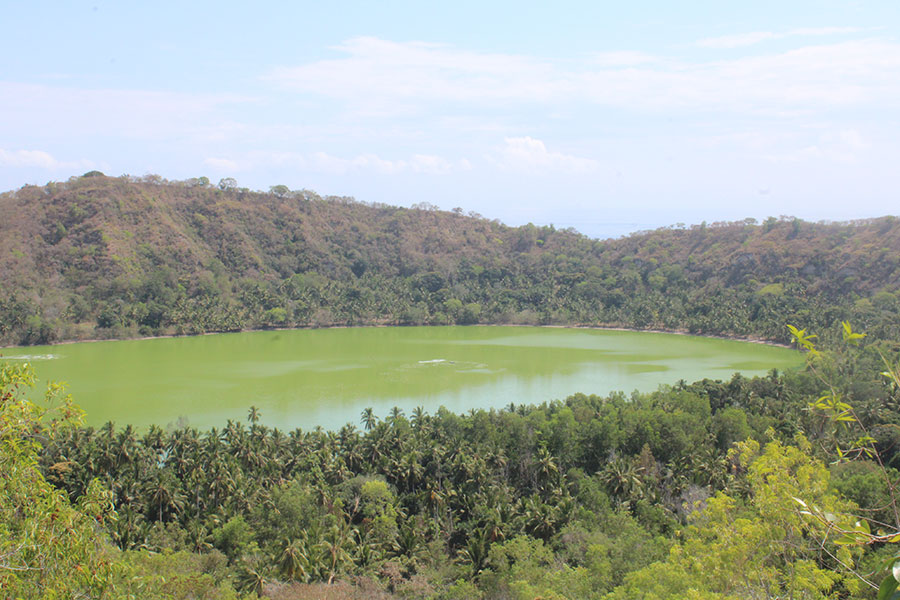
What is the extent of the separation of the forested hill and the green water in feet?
18.0

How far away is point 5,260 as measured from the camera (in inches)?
2785

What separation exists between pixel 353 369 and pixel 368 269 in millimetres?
47632

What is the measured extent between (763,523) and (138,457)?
21.3 meters

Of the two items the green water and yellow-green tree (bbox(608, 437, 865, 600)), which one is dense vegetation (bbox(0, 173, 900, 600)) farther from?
the green water

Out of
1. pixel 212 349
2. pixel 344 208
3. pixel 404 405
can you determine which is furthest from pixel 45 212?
pixel 404 405

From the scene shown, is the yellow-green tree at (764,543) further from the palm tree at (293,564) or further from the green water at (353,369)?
the green water at (353,369)

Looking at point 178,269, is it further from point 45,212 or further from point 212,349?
point 212,349

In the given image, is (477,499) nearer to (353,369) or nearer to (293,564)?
(293,564)

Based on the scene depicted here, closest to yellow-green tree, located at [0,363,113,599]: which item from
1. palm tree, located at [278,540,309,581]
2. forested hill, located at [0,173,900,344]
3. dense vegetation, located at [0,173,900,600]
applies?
dense vegetation, located at [0,173,900,600]

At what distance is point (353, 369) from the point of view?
49.2 m

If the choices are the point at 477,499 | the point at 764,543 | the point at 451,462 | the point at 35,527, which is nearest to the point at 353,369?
the point at 451,462

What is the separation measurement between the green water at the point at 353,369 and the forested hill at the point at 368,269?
18.0 ft

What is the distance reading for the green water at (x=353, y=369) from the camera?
37.9m

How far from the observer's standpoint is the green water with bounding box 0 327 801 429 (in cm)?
3788
